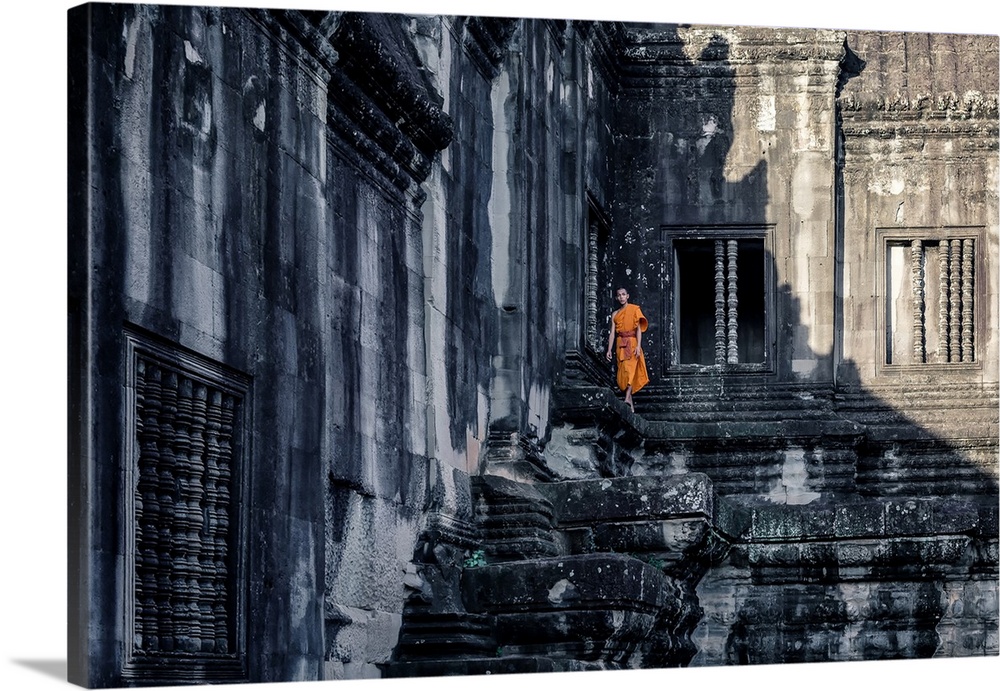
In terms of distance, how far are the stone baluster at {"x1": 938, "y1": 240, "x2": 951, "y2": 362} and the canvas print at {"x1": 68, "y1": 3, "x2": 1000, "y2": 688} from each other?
26mm

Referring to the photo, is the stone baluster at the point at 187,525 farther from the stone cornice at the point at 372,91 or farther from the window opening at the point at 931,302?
the window opening at the point at 931,302

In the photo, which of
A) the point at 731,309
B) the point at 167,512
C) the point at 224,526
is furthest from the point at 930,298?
the point at 167,512

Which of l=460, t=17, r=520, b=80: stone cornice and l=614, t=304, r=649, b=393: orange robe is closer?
l=460, t=17, r=520, b=80: stone cornice

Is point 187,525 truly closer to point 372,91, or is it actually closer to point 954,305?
point 372,91

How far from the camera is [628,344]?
667 inches

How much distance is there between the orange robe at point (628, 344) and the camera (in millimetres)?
16875

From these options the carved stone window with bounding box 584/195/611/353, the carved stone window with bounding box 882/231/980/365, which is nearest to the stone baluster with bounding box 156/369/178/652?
the carved stone window with bounding box 584/195/611/353

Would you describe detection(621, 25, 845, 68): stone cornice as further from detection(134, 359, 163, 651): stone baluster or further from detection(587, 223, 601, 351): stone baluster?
detection(134, 359, 163, 651): stone baluster

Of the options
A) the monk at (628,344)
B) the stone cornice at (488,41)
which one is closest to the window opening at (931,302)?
the monk at (628,344)

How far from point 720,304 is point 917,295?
167cm

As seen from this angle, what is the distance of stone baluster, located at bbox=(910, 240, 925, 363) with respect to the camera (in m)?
17.8

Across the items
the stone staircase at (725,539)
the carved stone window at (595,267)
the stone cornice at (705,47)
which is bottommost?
the stone staircase at (725,539)

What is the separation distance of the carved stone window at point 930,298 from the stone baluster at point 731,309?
1.28 m

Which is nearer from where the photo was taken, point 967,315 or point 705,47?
point 967,315
